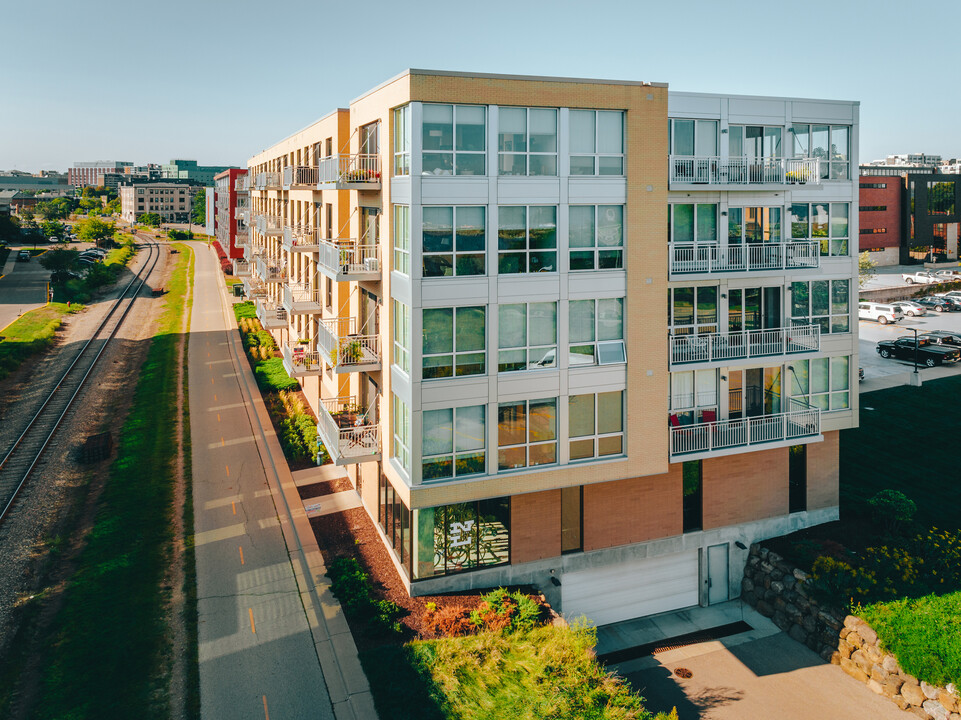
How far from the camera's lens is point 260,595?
2128cm

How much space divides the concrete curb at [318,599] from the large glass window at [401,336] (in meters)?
7.15

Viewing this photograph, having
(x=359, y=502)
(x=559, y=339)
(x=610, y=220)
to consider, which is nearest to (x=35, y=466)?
(x=359, y=502)

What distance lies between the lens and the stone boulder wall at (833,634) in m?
19.5

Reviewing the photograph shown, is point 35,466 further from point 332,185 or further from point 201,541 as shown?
point 332,185

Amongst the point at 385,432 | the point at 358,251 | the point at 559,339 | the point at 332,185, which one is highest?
the point at 332,185

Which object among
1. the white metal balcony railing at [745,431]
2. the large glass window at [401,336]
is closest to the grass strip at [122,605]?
the large glass window at [401,336]

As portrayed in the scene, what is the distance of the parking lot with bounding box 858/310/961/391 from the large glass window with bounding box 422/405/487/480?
98.1ft

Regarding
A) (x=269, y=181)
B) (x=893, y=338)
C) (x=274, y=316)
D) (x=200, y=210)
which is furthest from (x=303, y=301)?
(x=200, y=210)

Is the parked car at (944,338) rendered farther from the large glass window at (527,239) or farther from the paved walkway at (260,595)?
the paved walkway at (260,595)

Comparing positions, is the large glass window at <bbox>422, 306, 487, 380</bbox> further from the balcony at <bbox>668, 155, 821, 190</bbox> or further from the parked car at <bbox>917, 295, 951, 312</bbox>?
the parked car at <bbox>917, 295, 951, 312</bbox>

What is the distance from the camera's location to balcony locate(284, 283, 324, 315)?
3231cm

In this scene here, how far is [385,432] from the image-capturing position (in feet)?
73.5

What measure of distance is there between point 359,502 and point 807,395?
16.9 m

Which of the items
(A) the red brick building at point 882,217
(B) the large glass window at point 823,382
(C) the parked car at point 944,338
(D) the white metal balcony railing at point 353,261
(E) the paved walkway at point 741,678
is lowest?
(E) the paved walkway at point 741,678
